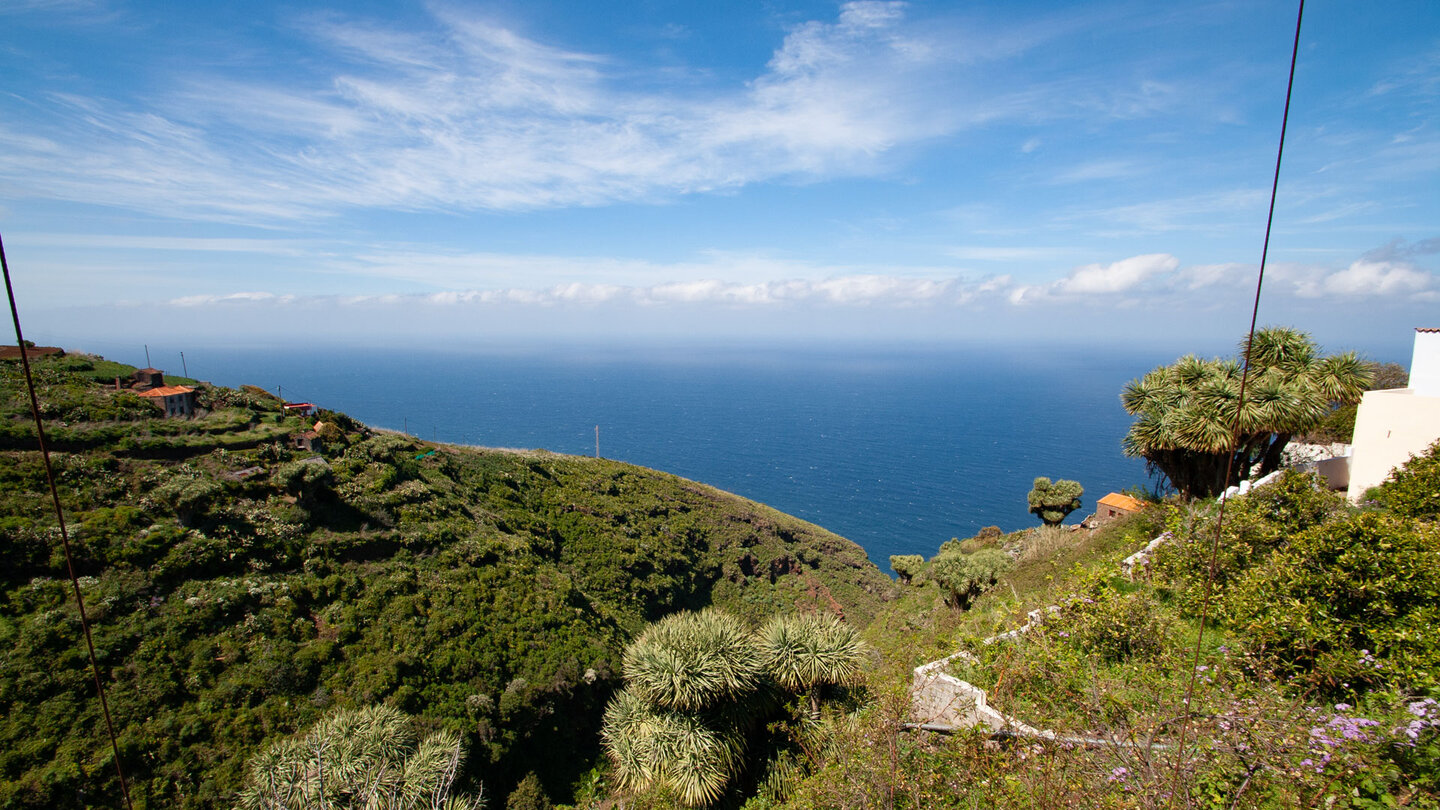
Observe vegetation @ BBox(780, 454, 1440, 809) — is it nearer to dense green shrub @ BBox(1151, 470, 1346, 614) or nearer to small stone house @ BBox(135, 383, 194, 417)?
dense green shrub @ BBox(1151, 470, 1346, 614)

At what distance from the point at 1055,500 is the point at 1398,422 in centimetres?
1333

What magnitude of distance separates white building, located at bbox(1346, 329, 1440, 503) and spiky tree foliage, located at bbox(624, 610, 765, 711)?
15.3m

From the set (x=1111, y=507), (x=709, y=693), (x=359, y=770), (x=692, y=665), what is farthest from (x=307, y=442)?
(x=1111, y=507)

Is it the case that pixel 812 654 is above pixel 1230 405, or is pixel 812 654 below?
below

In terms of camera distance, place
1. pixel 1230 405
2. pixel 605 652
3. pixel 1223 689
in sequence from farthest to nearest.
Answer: pixel 605 652
pixel 1230 405
pixel 1223 689

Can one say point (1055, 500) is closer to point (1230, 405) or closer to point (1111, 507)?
point (1111, 507)

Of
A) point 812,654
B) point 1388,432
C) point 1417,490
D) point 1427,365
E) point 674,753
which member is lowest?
point 674,753

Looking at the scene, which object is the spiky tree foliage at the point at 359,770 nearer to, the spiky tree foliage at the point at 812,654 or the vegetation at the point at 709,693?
the vegetation at the point at 709,693

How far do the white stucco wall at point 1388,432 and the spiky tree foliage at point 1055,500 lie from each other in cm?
1152

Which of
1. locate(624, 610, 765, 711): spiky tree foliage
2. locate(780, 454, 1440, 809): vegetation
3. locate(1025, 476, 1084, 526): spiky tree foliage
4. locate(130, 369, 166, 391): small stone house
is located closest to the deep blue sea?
locate(1025, 476, 1084, 526): spiky tree foliage

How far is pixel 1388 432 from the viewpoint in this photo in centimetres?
1349

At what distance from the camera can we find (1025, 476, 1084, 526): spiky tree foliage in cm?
2586

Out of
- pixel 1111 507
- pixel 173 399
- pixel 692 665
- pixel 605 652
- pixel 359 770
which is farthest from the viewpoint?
pixel 1111 507

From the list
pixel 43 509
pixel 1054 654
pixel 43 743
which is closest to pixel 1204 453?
pixel 1054 654
